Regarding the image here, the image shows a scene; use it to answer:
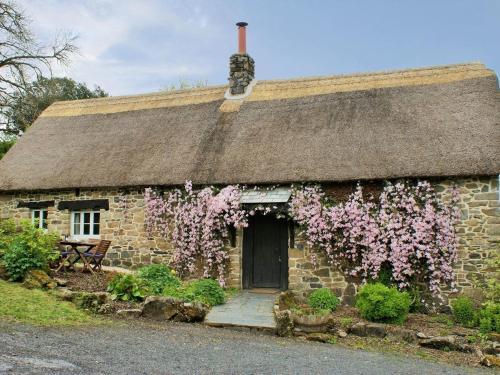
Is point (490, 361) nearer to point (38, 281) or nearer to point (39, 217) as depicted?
point (38, 281)

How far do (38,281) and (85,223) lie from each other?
4591 millimetres

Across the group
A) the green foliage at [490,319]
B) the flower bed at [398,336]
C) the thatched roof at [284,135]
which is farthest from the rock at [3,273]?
the green foliage at [490,319]

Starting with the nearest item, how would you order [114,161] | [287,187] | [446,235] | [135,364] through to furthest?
[135,364], [446,235], [287,187], [114,161]

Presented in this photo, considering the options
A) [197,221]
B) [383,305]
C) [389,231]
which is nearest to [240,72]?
[197,221]

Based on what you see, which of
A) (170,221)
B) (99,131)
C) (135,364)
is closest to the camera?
(135,364)

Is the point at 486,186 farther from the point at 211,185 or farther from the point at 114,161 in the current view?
the point at 114,161

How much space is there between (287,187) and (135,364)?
22.3ft

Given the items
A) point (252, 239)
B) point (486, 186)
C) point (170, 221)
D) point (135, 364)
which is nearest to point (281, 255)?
point (252, 239)

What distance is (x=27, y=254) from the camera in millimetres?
10141

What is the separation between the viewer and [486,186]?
34.2ft

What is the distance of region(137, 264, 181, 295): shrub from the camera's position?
10102mm

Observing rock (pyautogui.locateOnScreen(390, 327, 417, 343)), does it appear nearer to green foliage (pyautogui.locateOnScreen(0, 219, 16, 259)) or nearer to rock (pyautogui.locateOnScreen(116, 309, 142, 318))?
rock (pyautogui.locateOnScreen(116, 309, 142, 318))

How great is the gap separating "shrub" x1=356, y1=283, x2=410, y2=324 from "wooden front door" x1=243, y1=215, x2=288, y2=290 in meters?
2.98

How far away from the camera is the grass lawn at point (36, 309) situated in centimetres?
773
